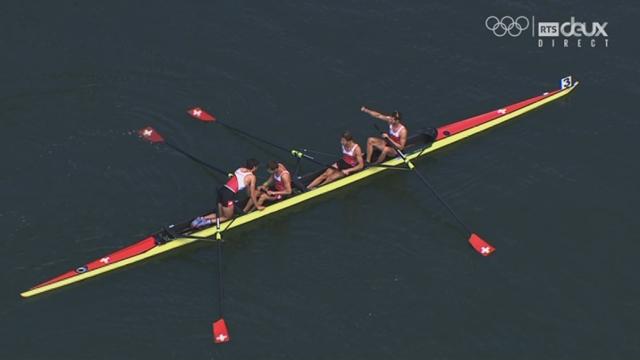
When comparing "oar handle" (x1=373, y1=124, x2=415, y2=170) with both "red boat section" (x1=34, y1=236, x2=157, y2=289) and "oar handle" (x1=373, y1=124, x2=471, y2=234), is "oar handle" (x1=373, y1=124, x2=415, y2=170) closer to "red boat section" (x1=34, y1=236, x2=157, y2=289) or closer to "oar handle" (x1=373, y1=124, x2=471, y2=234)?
"oar handle" (x1=373, y1=124, x2=471, y2=234)

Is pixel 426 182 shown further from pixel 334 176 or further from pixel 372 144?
pixel 334 176

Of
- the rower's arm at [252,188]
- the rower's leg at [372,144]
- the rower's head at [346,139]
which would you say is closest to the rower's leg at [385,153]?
the rower's leg at [372,144]

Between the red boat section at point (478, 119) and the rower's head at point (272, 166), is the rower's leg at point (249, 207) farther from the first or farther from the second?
the red boat section at point (478, 119)

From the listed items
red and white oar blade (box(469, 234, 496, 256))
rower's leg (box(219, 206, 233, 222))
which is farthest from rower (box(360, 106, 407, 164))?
rower's leg (box(219, 206, 233, 222))

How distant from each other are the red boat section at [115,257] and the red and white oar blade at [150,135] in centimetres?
501

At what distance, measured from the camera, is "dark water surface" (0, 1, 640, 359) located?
2622 cm

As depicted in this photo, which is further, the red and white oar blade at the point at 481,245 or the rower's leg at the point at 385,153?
the rower's leg at the point at 385,153

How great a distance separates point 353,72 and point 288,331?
1380 cm

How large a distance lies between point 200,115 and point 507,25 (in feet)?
49.6

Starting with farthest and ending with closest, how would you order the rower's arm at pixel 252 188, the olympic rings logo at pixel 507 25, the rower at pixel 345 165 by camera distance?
1. the olympic rings logo at pixel 507 25
2. the rower at pixel 345 165
3. the rower's arm at pixel 252 188

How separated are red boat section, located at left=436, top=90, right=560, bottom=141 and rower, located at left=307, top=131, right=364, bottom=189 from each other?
13.0 feet

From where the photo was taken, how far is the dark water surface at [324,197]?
2622cm

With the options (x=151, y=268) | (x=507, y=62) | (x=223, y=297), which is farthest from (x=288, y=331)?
(x=507, y=62)

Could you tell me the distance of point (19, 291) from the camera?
26531mm
